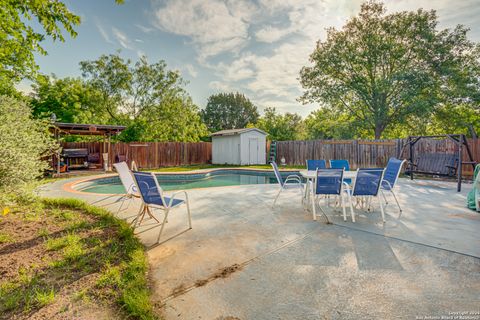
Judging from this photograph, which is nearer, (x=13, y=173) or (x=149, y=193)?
(x=13, y=173)

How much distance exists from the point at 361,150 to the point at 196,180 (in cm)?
894

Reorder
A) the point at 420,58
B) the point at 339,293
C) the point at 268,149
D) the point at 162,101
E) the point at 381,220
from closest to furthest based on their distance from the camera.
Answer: the point at 339,293 → the point at 381,220 → the point at 420,58 → the point at 268,149 → the point at 162,101

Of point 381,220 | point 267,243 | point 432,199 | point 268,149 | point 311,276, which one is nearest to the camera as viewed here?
point 311,276

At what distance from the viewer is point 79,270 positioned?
7.20ft

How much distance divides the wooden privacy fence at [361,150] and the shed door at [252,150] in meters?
1.62

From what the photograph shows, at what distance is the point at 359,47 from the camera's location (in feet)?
53.9

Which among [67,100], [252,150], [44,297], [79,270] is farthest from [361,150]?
[67,100]

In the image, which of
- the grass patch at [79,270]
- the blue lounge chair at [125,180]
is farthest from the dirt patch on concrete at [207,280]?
the blue lounge chair at [125,180]

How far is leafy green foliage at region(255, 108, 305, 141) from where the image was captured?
2444 cm

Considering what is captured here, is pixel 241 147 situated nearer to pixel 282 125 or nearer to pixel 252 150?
pixel 252 150

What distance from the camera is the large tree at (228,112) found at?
35125 millimetres

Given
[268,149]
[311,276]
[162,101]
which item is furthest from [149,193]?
[162,101]

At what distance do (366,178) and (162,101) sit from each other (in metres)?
18.3

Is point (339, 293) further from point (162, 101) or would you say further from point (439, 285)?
point (162, 101)
